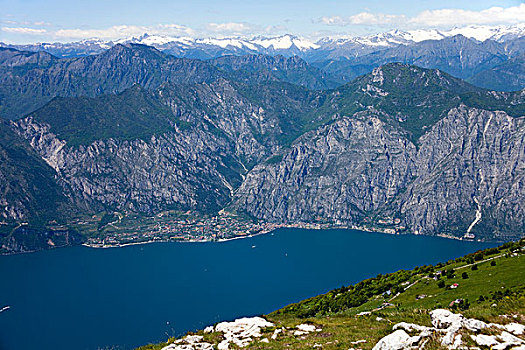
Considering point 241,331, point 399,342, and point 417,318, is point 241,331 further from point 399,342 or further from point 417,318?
point 399,342

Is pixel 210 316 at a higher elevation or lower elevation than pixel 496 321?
lower

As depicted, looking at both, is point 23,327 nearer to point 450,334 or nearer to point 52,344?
point 52,344

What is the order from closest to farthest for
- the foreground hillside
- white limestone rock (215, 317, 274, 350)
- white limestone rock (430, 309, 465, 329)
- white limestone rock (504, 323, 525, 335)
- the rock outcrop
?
the rock outcrop → the foreground hillside → white limestone rock (504, 323, 525, 335) → white limestone rock (430, 309, 465, 329) → white limestone rock (215, 317, 274, 350)

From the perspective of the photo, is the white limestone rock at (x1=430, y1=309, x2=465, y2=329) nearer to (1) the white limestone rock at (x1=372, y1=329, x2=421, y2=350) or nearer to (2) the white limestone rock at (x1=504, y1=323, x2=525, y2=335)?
(1) the white limestone rock at (x1=372, y1=329, x2=421, y2=350)

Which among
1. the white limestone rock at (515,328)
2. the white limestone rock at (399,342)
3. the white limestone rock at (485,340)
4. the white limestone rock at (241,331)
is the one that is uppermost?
the white limestone rock at (485,340)

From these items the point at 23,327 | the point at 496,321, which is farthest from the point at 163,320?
the point at 496,321

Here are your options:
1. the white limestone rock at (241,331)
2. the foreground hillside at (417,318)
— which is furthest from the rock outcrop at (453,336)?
the white limestone rock at (241,331)

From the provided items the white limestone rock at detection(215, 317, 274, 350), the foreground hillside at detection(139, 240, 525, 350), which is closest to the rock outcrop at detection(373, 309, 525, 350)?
the foreground hillside at detection(139, 240, 525, 350)

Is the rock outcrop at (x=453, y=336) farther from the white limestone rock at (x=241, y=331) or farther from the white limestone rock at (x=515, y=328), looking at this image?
the white limestone rock at (x=241, y=331)
